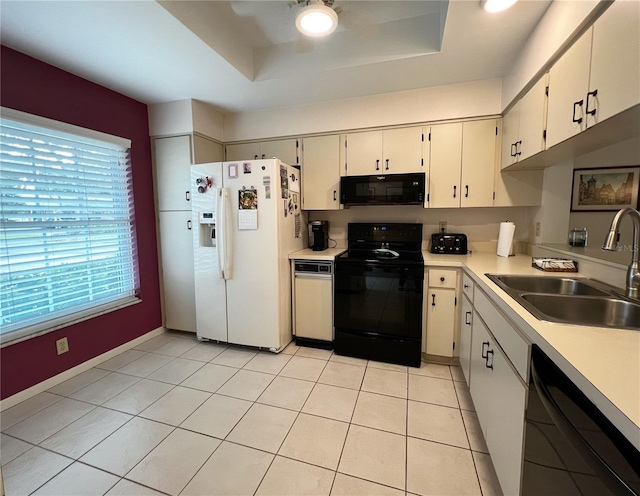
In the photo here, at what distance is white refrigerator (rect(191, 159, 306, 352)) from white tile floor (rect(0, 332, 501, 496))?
0.40 meters

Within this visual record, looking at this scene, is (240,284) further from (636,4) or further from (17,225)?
(636,4)

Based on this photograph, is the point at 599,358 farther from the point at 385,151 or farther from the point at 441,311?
the point at 385,151

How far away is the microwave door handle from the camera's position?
0.60 meters

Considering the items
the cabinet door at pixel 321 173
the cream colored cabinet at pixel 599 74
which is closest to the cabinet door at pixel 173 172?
the cabinet door at pixel 321 173

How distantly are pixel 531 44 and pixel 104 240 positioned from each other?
3639 millimetres

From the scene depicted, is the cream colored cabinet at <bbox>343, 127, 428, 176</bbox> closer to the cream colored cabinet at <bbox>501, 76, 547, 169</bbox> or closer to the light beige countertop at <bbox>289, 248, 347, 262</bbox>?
the cream colored cabinet at <bbox>501, 76, 547, 169</bbox>

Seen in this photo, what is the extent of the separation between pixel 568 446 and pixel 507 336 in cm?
51

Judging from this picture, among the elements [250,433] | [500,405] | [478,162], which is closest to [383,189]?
[478,162]

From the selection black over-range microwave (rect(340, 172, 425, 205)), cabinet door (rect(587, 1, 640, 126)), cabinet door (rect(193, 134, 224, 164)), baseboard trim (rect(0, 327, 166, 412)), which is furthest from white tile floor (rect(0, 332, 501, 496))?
cabinet door (rect(193, 134, 224, 164))

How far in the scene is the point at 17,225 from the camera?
6.46 ft

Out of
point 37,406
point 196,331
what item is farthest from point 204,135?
point 37,406

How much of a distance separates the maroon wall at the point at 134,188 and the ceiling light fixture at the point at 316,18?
197 centimetres

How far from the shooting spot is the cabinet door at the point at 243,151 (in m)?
3.21

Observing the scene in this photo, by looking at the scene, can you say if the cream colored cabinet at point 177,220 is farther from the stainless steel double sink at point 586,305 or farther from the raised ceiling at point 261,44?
the stainless steel double sink at point 586,305
